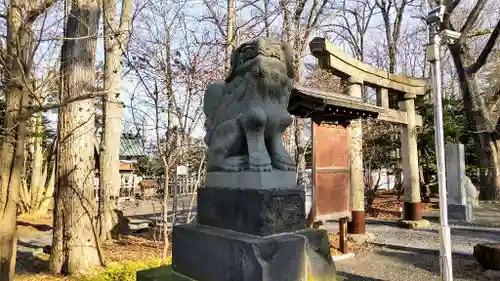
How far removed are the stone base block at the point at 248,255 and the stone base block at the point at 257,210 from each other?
63 millimetres

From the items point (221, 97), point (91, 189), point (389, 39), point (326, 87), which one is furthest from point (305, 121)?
point (389, 39)

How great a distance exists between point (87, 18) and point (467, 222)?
12.1 m

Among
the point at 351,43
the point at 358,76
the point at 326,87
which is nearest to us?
the point at 358,76

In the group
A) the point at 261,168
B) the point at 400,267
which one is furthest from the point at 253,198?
the point at 400,267

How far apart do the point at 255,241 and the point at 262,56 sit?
4.82 ft

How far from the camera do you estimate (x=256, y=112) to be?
2943mm

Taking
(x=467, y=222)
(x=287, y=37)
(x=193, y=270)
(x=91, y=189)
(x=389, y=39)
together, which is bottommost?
(x=467, y=222)

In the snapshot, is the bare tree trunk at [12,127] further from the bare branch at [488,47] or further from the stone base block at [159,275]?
the bare branch at [488,47]

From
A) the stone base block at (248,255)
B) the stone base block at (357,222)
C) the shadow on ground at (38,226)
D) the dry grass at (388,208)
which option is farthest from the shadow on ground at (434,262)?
the shadow on ground at (38,226)

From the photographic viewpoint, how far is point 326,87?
37.6ft

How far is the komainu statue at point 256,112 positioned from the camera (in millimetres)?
2979

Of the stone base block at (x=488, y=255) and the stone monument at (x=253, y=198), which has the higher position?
the stone monument at (x=253, y=198)

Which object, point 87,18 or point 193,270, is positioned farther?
point 87,18

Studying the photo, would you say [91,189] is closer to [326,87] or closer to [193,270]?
[193,270]
